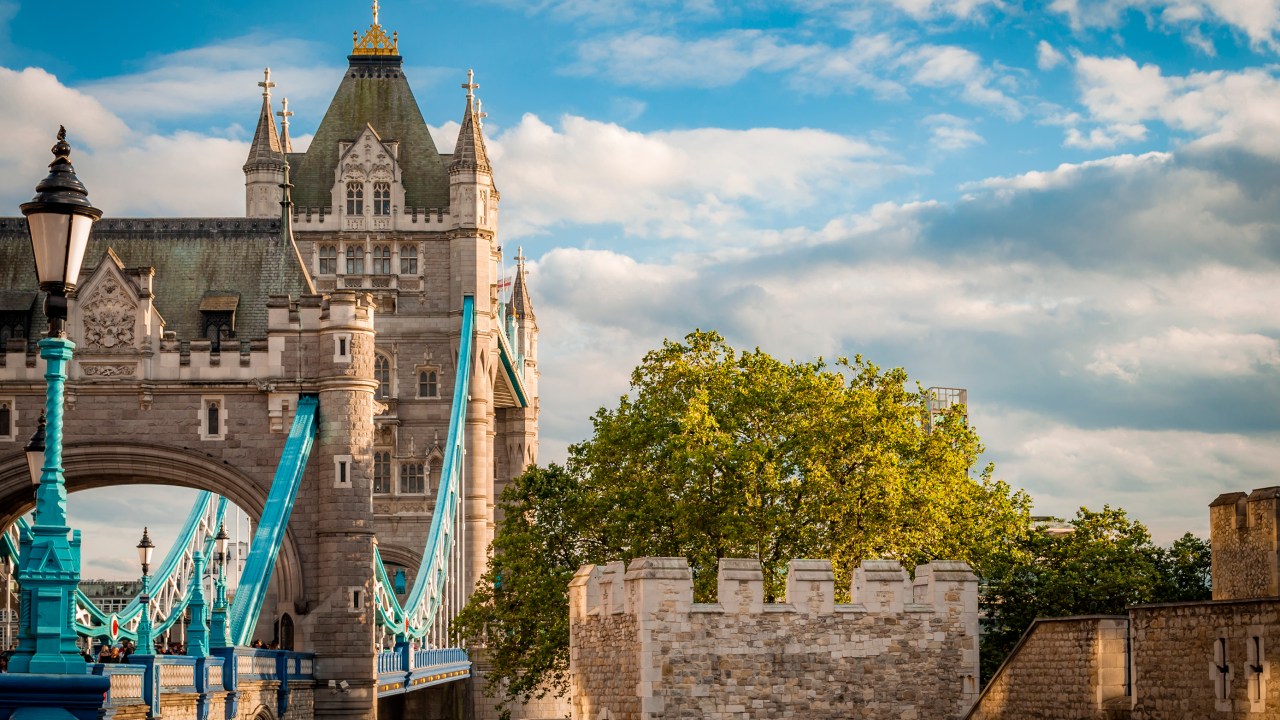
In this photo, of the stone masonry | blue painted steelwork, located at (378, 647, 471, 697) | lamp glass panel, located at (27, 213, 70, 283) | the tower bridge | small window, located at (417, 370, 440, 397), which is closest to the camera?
lamp glass panel, located at (27, 213, 70, 283)

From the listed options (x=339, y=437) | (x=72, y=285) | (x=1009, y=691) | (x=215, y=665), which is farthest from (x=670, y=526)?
(x=72, y=285)

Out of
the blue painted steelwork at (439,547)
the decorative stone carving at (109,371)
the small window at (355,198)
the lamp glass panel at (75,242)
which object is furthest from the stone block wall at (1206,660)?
the small window at (355,198)

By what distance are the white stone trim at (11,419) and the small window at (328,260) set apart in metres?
26.6

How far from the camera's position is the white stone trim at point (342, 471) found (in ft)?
117

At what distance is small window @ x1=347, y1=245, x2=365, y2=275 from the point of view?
62.9m

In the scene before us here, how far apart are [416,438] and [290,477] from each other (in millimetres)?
25135

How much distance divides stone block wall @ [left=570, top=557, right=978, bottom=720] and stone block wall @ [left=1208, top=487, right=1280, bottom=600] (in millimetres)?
3425

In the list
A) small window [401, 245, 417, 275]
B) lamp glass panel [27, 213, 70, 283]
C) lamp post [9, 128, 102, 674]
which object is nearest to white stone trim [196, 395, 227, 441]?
lamp post [9, 128, 102, 674]

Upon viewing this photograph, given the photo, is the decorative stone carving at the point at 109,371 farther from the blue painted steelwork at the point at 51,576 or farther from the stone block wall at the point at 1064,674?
the blue painted steelwork at the point at 51,576

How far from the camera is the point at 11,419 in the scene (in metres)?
36.4

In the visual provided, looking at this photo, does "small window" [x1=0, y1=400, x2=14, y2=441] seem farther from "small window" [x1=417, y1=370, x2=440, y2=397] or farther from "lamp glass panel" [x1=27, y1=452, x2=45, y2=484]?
"small window" [x1=417, y1=370, x2=440, y2=397]

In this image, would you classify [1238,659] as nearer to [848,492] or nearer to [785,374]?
[848,492]

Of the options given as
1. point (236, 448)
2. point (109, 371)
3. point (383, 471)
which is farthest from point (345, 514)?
point (383, 471)

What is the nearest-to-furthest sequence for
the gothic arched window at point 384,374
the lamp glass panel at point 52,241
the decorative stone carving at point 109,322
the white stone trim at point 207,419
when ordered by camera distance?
the lamp glass panel at point 52,241 < the white stone trim at point 207,419 < the decorative stone carving at point 109,322 < the gothic arched window at point 384,374
